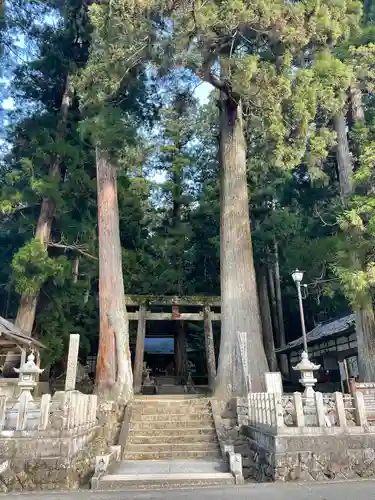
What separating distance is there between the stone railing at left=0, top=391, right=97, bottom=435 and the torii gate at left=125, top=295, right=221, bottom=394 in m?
5.79

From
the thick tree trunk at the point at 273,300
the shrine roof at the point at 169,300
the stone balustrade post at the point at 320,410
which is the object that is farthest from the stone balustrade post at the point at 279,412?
the thick tree trunk at the point at 273,300

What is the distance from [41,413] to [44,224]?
24.9 ft

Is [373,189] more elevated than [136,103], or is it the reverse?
[136,103]

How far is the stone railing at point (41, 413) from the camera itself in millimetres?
5875

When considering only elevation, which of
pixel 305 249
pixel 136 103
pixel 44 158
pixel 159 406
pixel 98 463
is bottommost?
pixel 98 463

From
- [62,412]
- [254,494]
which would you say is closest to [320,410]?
[254,494]

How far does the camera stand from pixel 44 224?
40.5 feet

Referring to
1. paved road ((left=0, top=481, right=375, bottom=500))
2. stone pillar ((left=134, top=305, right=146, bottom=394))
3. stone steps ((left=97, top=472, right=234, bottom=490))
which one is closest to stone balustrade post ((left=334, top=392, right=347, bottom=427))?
paved road ((left=0, top=481, right=375, bottom=500))

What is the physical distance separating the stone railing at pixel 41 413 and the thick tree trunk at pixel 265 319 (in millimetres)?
11193

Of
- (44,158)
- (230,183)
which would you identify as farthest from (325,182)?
(44,158)

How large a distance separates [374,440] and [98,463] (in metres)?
3.96

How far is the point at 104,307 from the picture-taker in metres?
10.1

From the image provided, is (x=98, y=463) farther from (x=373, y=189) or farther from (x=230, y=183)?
(x=373, y=189)

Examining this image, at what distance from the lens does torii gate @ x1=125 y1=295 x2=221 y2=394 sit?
1212 cm
